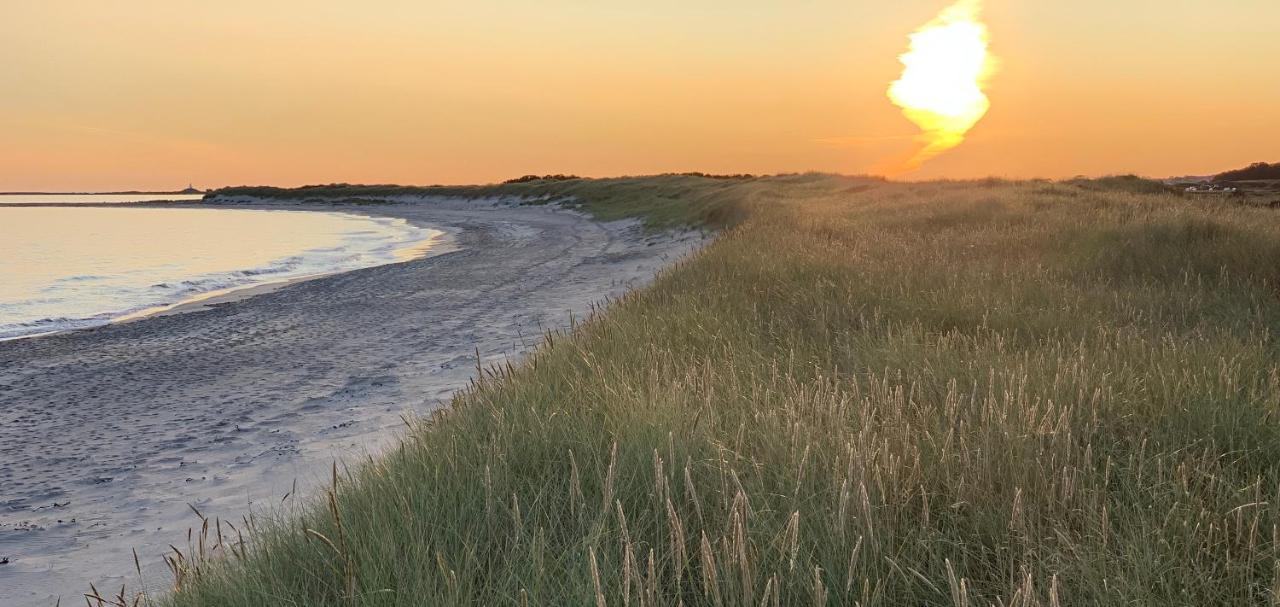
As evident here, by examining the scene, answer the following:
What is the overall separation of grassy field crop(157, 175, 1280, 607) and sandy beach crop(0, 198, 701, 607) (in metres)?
0.80

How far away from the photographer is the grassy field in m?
2.10

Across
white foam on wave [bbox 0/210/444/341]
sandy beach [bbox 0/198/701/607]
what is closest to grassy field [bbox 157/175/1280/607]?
sandy beach [bbox 0/198/701/607]

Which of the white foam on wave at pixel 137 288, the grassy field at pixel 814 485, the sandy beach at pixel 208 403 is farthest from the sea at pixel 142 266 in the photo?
the grassy field at pixel 814 485

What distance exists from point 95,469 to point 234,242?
31.6 m

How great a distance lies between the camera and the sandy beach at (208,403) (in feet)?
15.3

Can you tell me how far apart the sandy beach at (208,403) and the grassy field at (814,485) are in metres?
0.80

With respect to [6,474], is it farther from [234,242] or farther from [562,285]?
[234,242]

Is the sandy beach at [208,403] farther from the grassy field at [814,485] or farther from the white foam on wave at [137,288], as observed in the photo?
the white foam on wave at [137,288]

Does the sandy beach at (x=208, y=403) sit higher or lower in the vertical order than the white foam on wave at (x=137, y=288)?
lower

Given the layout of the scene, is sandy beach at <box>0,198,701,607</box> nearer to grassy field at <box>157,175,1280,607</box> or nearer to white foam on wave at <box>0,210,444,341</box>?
grassy field at <box>157,175,1280,607</box>

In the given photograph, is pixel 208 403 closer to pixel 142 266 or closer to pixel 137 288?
pixel 137 288

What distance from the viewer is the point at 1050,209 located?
54.5 ft

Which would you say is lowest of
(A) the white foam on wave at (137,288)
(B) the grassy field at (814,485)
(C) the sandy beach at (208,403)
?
(C) the sandy beach at (208,403)

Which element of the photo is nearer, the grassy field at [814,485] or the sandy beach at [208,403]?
the grassy field at [814,485]
